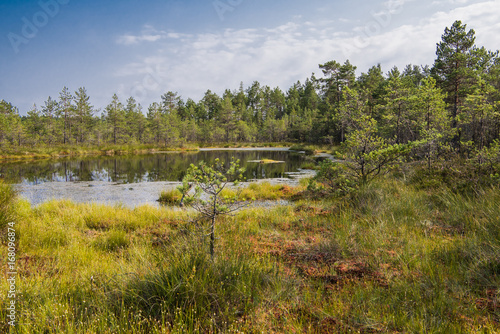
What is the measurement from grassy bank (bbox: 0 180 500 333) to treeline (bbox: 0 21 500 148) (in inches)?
219

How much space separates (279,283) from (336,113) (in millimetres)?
16245

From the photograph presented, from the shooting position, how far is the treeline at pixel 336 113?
12.3 metres

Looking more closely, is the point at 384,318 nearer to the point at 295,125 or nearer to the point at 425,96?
the point at 425,96

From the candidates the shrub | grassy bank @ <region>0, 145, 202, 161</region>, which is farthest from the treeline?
the shrub

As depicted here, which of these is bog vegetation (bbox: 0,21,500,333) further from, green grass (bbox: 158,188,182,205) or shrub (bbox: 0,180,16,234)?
green grass (bbox: 158,188,182,205)

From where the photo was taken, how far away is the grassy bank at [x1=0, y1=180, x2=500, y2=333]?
8.51 feet

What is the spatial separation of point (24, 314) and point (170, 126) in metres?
61.2

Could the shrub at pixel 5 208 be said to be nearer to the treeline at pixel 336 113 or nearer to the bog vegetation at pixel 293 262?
the bog vegetation at pixel 293 262

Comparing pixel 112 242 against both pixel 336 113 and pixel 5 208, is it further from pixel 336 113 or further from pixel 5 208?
pixel 336 113

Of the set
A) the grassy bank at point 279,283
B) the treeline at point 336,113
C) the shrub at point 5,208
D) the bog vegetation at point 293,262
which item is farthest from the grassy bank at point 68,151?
the grassy bank at point 279,283

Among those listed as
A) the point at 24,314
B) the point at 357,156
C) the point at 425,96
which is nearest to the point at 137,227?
the point at 24,314

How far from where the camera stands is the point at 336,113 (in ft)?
58.2

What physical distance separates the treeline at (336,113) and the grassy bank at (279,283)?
5.56m

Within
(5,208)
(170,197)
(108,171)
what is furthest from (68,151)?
(5,208)
